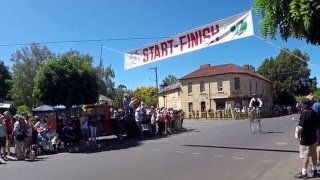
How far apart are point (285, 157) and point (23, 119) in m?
9.78

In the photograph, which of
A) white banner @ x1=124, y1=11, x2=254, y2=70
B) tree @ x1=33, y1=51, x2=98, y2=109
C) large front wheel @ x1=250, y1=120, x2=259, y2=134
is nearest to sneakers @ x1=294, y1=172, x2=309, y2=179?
white banner @ x1=124, y1=11, x2=254, y2=70

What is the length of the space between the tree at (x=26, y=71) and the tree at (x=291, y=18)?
53.8m

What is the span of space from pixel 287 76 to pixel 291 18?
81.6m

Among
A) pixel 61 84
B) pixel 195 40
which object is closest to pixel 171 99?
pixel 61 84

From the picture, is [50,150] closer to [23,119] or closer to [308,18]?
[23,119]

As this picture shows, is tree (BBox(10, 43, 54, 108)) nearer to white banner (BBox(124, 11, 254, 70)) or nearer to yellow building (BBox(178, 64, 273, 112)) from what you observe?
yellow building (BBox(178, 64, 273, 112))

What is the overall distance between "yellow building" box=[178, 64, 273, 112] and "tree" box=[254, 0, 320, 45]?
5704 centimetres

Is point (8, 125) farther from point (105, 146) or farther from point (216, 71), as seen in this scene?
point (216, 71)

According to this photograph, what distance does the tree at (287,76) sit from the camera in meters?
82.4

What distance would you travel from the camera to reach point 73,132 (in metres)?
19.8

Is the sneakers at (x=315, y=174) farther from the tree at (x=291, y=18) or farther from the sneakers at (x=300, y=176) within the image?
the tree at (x=291, y=18)

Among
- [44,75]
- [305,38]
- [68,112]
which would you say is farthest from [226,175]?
[68,112]

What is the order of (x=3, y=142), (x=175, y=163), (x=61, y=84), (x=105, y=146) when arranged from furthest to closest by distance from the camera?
(x=61, y=84) → (x=105, y=146) → (x=3, y=142) → (x=175, y=163)

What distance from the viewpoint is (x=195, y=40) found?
15906 mm
